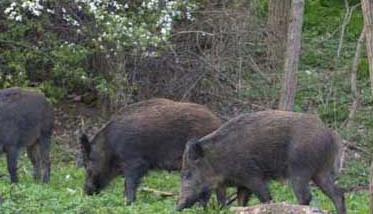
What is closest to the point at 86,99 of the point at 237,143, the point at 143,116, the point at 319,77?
the point at 319,77

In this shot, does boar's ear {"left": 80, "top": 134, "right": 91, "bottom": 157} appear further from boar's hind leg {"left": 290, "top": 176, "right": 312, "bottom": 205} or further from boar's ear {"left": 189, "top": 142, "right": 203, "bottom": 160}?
boar's hind leg {"left": 290, "top": 176, "right": 312, "bottom": 205}

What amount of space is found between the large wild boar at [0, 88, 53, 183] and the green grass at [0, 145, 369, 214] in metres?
0.27

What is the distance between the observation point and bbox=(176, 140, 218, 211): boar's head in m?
11.1

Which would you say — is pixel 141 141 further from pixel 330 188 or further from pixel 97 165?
pixel 330 188

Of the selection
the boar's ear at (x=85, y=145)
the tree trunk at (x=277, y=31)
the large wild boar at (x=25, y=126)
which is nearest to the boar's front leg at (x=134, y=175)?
the boar's ear at (x=85, y=145)

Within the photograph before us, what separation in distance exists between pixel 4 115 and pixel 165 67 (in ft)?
13.1

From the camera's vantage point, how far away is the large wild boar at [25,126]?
43.5 feet

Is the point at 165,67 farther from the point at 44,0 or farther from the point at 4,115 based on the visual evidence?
the point at 4,115

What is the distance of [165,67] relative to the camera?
1669cm

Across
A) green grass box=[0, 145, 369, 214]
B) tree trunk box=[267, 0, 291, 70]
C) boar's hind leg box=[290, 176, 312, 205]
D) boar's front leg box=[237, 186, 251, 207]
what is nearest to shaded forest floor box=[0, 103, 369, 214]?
green grass box=[0, 145, 369, 214]

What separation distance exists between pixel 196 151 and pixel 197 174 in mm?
245

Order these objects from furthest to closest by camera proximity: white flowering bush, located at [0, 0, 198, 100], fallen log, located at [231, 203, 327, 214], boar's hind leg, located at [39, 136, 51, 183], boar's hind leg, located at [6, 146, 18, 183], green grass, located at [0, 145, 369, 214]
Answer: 1. white flowering bush, located at [0, 0, 198, 100]
2. boar's hind leg, located at [39, 136, 51, 183]
3. boar's hind leg, located at [6, 146, 18, 183]
4. green grass, located at [0, 145, 369, 214]
5. fallen log, located at [231, 203, 327, 214]

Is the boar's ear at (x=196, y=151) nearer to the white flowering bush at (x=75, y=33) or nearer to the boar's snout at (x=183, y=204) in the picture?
the boar's snout at (x=183, y=204)

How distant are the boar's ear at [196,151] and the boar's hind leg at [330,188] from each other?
121 cm
